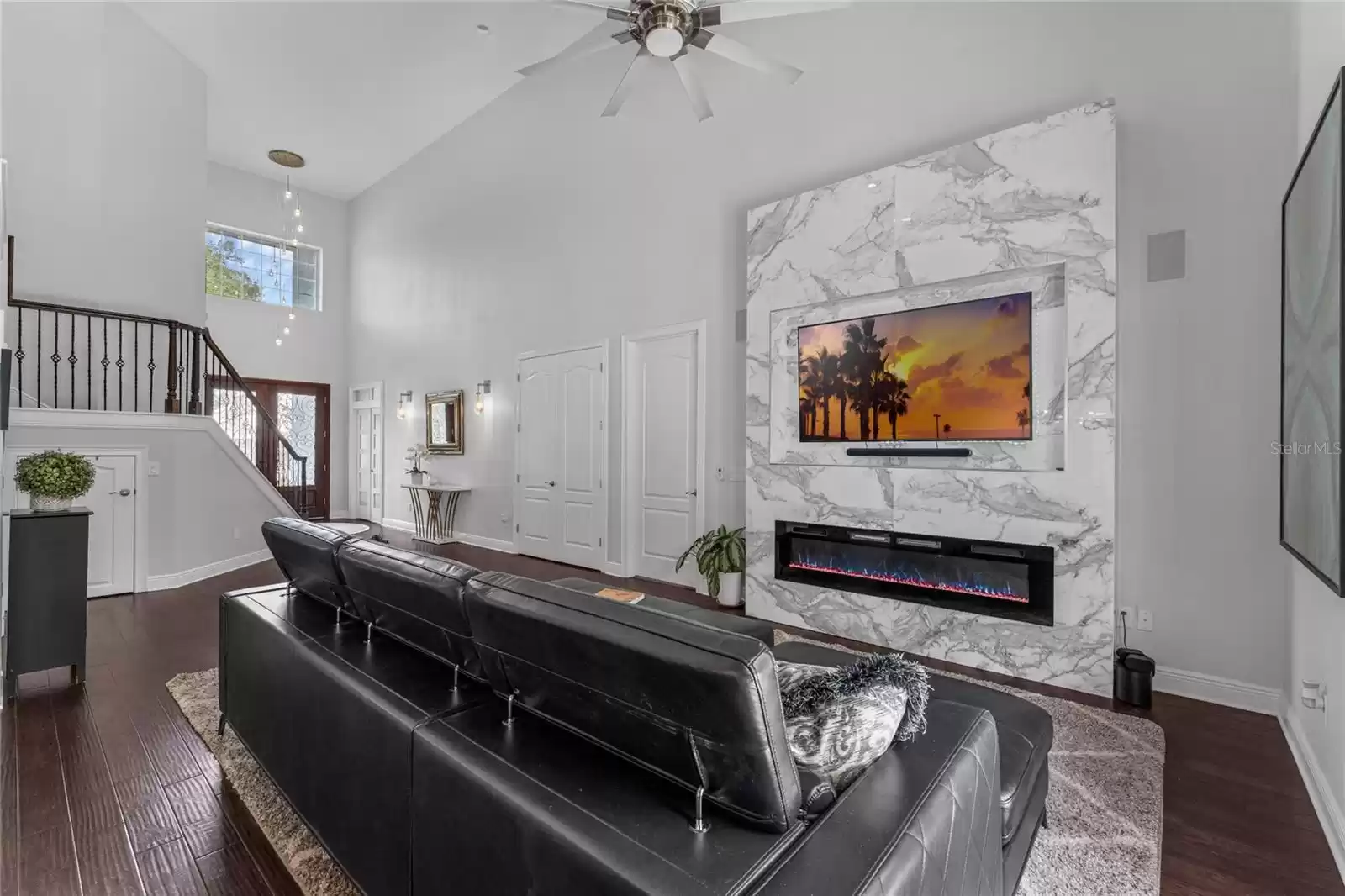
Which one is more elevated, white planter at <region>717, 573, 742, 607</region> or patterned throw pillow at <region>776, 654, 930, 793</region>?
patterned throw pillow at <region>776, 654, 930, 793</region>

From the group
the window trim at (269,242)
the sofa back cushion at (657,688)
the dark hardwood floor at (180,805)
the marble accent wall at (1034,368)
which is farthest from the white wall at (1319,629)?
the window trim at (269,242)

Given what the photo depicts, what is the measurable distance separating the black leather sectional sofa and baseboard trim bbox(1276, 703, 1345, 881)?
105cm

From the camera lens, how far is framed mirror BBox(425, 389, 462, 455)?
26.5ft

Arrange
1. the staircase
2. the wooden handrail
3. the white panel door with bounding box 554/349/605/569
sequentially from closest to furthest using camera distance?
the wooden handrail < the staircase < the white panel door with bounding box 554/349/605/569

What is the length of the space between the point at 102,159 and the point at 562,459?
5.43 m

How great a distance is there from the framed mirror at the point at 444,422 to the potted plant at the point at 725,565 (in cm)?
441

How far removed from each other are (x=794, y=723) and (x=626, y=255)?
17.6ft

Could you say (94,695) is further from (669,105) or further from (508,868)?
(669,105)

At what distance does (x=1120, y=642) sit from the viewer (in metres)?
3.45

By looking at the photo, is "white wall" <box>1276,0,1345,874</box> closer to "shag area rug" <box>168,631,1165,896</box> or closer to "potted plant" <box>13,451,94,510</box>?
"shag area rug" <box>168,631,1165,896</box>

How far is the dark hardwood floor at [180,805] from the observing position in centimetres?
187

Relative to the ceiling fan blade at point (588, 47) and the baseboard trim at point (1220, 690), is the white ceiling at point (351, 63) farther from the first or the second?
the baseboard trim at point (1220, 690)

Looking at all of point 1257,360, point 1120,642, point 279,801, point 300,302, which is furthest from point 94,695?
point 300,302

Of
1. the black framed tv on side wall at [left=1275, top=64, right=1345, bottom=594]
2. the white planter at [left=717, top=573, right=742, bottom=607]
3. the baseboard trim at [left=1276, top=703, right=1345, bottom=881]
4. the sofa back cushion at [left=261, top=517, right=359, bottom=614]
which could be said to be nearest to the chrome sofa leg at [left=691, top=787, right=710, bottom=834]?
the sofa back cushion at [left=261, top=517, right=359, bottom=614]
